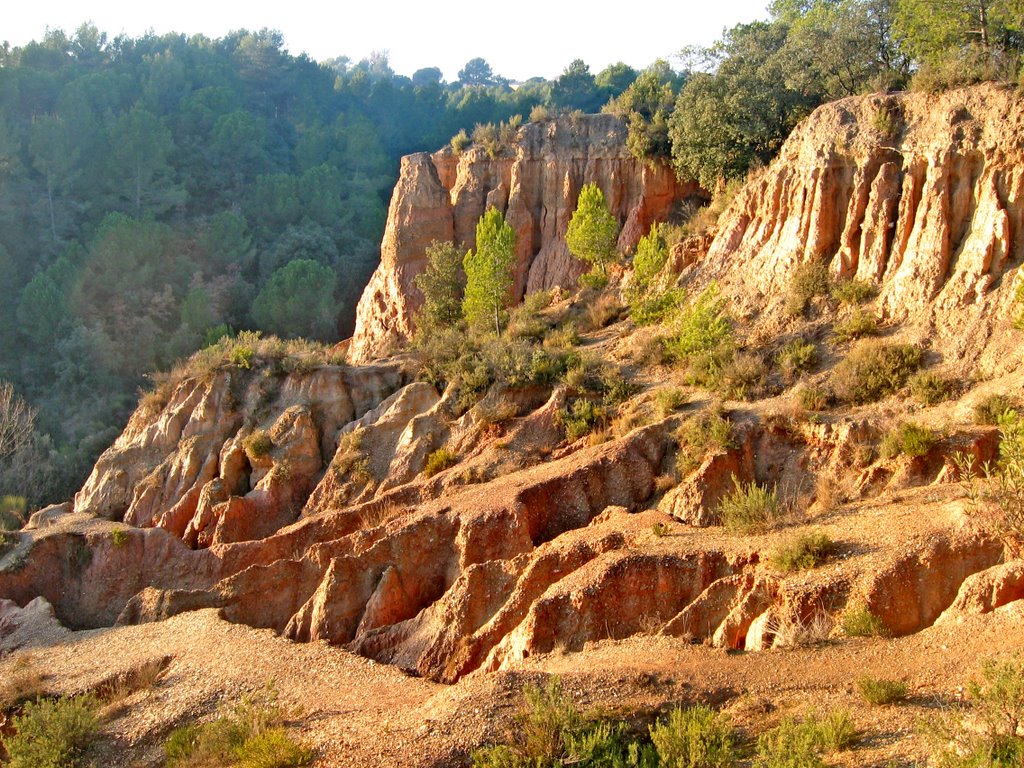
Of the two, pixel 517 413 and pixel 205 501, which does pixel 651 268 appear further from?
pixel 205 501

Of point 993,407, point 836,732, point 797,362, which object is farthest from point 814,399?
point 836,732

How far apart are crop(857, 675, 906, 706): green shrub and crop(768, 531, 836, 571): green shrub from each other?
272cm

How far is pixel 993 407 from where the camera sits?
1488 cm

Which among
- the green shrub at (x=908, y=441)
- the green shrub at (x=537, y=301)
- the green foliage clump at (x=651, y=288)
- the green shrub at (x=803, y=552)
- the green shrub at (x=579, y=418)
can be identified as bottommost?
the green shrub at (x=803, y=552)

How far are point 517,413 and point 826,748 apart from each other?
1151 cm

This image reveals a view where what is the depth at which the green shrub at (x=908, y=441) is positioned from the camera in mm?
14633

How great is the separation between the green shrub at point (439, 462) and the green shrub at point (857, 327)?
26.4 ft

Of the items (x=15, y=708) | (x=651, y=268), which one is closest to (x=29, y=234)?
(x=651, y=268)

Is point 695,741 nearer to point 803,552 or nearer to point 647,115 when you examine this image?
point 803,552

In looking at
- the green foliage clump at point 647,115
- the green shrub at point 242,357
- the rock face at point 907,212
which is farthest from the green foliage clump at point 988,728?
the green foliage clump at point 647,115

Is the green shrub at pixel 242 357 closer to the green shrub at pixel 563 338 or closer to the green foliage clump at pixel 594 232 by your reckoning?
the green shrub at pixel 563 338

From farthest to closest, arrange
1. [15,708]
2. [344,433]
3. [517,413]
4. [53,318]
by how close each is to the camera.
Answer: [53,318] < [344,433] < [517,413] < [15,708]

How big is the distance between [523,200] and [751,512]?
19.5 meters

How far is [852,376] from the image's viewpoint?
1708 centimetres
